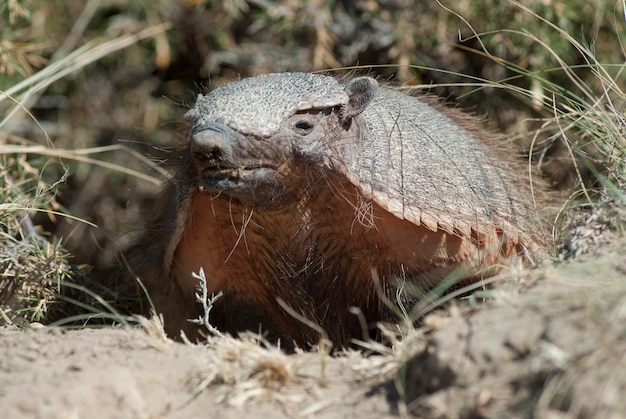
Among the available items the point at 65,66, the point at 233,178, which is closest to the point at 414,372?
the point at 233,178

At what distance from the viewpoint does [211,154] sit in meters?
4.01

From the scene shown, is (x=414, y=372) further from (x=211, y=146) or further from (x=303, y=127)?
(x=303, y=127)

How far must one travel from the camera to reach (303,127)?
435 cm

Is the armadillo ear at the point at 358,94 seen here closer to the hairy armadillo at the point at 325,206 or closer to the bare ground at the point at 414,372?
the hairy armadillo at the point at 325,206

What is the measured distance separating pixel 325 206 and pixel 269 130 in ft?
1.82

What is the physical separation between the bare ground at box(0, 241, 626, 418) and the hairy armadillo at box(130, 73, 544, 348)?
1.14 m

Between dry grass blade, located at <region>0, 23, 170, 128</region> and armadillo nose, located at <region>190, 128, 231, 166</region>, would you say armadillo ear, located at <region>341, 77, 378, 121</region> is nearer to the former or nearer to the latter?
armadillo nose, located at <region>190, 128, 231, 166</region>

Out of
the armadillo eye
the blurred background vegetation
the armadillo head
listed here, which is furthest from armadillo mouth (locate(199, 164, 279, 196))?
the blurred background vegetation

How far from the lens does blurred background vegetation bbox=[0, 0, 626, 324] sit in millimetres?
5512

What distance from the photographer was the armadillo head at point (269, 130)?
13.4 ft

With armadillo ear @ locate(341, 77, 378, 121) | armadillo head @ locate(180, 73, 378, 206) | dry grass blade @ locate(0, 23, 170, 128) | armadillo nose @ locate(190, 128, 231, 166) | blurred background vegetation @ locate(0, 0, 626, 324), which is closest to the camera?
armadillo nose @ locate(190, 128, 231, 166)

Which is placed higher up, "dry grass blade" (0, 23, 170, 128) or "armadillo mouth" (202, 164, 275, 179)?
"dry grass blade" (0, 23, 170, 128)

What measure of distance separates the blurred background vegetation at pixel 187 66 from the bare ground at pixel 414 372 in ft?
5.96

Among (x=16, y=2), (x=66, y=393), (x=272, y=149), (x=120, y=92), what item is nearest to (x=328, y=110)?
(x=272, y=149)
